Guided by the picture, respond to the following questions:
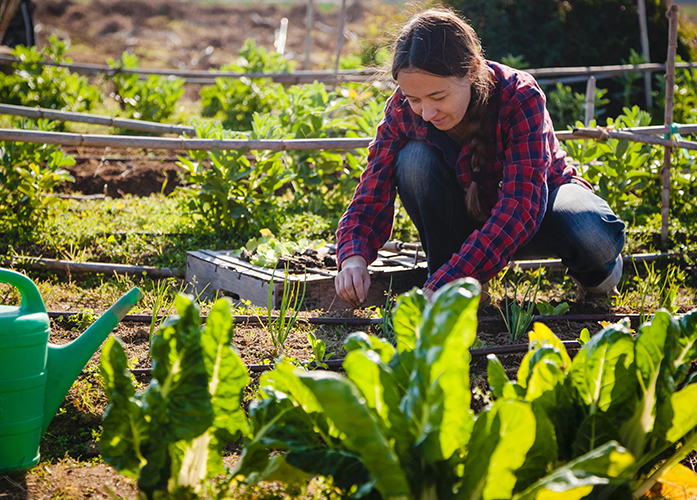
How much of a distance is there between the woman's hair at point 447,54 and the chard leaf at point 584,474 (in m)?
1.32

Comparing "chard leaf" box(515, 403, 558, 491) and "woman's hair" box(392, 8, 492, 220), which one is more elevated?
"woman's hair" box(392, 8, 492, 220)

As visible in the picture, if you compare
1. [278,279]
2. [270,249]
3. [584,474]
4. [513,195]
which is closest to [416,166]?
[513,195]

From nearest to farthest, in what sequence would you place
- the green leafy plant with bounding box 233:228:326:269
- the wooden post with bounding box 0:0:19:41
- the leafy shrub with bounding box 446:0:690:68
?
1. the green leafy plant with bounding box 233:228:326:269
2. the wooden post with bounding box 0:0:19:41
3. the leafy shrub with bounding box 446:0:690:68

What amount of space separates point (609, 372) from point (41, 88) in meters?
6.46

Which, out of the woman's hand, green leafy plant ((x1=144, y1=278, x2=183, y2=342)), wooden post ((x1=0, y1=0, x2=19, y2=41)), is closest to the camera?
green leafy plant ((x1=144, y1=278, x2=183, y2=342))

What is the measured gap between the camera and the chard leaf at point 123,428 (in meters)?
1.18

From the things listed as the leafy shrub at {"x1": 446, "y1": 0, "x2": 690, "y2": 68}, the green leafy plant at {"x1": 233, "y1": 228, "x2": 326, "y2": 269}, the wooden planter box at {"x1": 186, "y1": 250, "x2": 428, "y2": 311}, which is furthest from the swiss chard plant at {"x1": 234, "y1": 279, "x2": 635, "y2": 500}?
the leafy shrub at {"x1": 446, "y1": 0, "x2": 690, "y2": 68}

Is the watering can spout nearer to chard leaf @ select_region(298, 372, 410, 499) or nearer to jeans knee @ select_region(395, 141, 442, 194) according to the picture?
chard leaf @ select_region(298, 372, 410, 499)

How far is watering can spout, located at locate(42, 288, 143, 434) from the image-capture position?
148 centimetres

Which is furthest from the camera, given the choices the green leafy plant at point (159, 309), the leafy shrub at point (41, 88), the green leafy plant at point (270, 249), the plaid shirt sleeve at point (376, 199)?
the leafy shrub at point (41, 88)

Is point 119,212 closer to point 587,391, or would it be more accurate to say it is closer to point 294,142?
point 294,142

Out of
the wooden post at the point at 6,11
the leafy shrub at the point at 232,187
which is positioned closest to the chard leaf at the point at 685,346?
the leafy shrub at the point at 232,187

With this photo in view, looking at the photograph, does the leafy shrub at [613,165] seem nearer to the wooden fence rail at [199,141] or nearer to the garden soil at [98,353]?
the wooden fence rail at [199,141]

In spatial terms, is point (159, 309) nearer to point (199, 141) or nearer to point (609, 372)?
point (609, 372)
